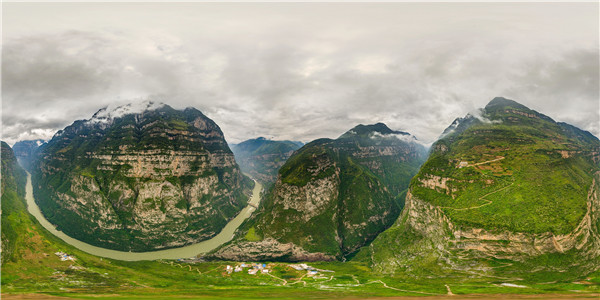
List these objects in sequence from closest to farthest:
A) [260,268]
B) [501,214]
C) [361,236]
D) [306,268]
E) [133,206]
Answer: [501,214]
[260,268]
[306,268]
[361,236]
[133,206]

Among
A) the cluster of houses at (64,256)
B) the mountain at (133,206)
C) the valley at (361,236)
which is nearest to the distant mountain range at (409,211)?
the valley at (361,236)

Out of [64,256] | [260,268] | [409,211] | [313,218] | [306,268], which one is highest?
[409,211]

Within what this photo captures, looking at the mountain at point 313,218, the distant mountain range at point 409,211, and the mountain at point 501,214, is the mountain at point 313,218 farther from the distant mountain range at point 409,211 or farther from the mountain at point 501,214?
the mountain at point 501,214

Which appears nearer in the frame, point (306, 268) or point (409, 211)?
point (306, 268)

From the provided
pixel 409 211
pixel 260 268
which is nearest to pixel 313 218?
pixel 260 268

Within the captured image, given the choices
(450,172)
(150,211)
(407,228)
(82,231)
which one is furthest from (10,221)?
(450,172)

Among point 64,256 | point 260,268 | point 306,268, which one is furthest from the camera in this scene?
point 306,268

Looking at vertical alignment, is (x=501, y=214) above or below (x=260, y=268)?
above

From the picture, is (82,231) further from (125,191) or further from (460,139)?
(460,139)

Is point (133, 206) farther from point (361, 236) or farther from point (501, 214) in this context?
point (501, 214)
